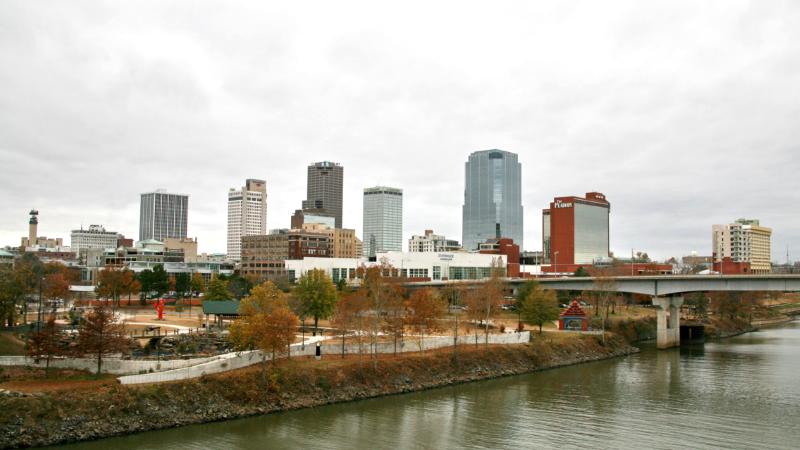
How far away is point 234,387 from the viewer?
46656mm

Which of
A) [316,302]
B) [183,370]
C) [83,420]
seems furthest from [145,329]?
[83,420]

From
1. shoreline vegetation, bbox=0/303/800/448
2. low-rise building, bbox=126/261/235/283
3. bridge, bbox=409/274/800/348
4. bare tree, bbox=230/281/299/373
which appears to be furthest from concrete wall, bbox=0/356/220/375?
low-rise building, bbox=126/261/235/283

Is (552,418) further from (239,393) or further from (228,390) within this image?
(228,390)

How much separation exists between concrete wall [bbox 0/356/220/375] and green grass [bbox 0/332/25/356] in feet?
10.2

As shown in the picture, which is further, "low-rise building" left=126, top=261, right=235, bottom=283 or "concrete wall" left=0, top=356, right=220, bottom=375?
"low-rise building" left=126, top=261, right=235, bottom=283

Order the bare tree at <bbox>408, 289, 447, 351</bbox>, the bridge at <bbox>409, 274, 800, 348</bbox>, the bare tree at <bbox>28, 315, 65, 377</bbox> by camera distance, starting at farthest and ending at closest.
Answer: the bridge at <bbox>409, 274, 800, 348</bbox> → the bare tree at <bbox>408, 289, 447, 351</bbox> → the bare tree at <bbox>28, 315, 65, 377</bbox>

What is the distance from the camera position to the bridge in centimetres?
8269

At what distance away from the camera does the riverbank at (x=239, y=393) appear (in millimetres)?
38375

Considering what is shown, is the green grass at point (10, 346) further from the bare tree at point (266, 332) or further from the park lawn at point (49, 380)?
the bare tree at point (266, 332)

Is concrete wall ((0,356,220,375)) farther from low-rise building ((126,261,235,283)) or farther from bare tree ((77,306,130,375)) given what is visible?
low-rise building ((126,261,235,283))

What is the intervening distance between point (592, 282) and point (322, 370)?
214 ft

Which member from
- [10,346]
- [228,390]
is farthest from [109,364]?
[10,346]

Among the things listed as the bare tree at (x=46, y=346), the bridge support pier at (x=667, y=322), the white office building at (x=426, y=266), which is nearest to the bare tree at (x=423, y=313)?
the bare tree at (x=46, y=346)

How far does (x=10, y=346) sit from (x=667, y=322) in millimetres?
→ 84552
